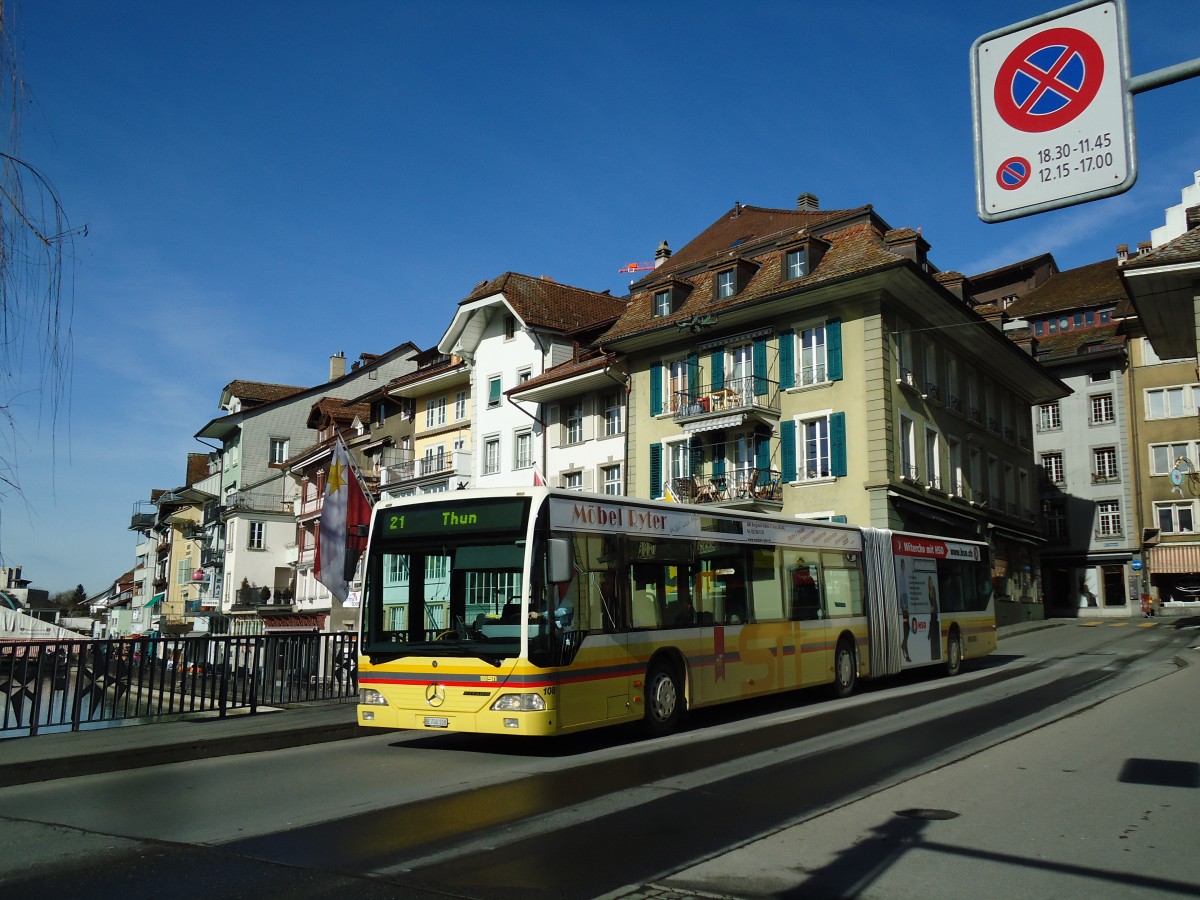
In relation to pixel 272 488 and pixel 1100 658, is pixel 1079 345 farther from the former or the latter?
Answer: pixel 272 488

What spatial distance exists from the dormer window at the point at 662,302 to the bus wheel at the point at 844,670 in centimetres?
2135

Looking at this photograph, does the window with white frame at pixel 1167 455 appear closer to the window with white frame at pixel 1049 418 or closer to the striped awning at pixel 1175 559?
the striped awning at pixel 1175 559

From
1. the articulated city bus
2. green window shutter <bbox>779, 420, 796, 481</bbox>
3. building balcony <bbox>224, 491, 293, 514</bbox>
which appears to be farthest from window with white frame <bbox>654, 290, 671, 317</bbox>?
building balcony <bbox>224, 491, 293, 514</bbox>

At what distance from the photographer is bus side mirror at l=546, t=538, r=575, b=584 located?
10820 mm

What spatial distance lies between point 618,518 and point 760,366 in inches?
893

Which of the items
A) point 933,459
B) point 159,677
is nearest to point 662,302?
point 933,459

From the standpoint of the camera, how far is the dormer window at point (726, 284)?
117ft

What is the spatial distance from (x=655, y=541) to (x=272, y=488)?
181 ft

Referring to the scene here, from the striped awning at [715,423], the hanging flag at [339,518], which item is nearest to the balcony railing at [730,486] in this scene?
the striped awning at [715,423]

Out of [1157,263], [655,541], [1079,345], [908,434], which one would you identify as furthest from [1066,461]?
[655,541]

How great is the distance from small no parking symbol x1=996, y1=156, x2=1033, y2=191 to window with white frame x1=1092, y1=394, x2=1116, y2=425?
57.5 metres

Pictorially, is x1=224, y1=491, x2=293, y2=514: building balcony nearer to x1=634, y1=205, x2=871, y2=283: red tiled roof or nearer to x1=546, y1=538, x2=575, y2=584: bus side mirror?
x1=634, y1=205, x2=871, y2=283: red tiled roof

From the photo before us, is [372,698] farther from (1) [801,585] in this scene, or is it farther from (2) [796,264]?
(2) [796,264]

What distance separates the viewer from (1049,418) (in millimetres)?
60125
